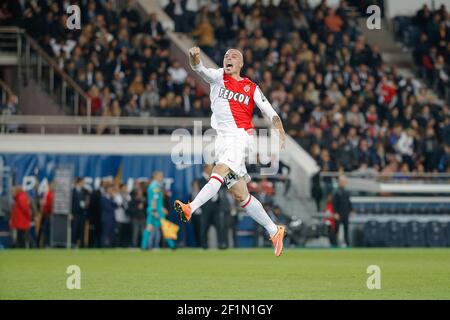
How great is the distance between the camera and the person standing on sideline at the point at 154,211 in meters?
28.3

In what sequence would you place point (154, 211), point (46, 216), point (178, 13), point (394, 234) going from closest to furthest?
point (154, 211), point (46, 216), point (394, 234), point (178, 13)

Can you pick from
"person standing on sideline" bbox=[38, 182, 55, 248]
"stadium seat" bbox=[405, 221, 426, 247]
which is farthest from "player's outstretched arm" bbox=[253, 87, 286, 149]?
"stadium seat" bbox=[405, 221, 426, 247]

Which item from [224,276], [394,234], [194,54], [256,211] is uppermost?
[194,54]

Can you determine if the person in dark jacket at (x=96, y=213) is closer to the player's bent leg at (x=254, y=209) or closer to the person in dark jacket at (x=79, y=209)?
the person in dark jacket at (x=79, y=209)

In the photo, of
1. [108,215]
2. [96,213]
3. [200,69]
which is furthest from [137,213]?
[200,69]

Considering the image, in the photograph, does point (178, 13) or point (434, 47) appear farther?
point (434, 47)

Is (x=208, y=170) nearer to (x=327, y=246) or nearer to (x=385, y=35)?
(x=327, y=246)

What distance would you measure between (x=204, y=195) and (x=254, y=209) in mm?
1192

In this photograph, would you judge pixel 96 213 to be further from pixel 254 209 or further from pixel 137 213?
pixel 254 209

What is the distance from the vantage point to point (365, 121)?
35.8m

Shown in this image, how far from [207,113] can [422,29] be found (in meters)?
10.2

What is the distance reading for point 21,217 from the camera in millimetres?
30312

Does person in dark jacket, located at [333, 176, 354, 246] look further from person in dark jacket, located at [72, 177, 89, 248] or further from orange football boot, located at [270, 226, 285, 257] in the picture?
orange football boot, located at [270, 226, 285, 257]

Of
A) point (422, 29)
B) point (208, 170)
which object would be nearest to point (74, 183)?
point (208, 170)
